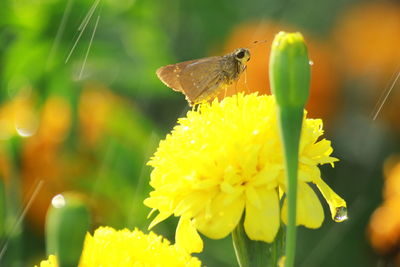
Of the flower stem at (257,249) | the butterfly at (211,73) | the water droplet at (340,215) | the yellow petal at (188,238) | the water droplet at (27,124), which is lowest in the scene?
the flower stem at (257,249)

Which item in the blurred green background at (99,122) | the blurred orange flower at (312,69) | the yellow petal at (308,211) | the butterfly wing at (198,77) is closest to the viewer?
the yellow petal at (308,211)

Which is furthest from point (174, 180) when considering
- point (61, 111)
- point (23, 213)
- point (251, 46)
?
point (251, 46)

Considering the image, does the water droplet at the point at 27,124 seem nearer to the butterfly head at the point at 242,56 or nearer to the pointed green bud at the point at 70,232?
the butterfly head at the point at 242,56

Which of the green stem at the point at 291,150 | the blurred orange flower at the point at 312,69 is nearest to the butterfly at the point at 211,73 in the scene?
the green stem at the point at 291,150

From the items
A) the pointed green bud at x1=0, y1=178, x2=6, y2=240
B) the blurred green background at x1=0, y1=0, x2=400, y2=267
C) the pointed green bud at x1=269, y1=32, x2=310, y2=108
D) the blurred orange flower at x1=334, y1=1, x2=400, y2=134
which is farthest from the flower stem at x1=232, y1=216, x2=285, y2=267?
the blurred orange flower at x1=334, y1=1, x2=400, y2=134

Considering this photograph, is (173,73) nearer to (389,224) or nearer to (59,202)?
(59,202)

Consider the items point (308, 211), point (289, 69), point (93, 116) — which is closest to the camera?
point (289, 69)

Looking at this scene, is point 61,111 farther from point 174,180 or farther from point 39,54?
point 174,180

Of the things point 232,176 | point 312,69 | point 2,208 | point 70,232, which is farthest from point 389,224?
point 70,232
